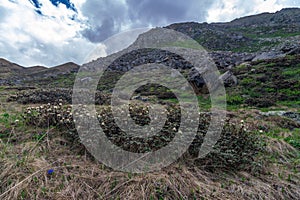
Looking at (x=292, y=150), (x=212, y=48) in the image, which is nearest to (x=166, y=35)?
(x=212, y=48)

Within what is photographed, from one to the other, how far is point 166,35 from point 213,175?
58.8m

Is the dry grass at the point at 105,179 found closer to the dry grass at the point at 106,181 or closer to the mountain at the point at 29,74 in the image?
the dry grass at the point at 106,181

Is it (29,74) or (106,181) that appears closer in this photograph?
(106,181)

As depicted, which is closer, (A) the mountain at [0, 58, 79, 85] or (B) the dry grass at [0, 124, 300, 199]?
(B) the dry grass at [0, 124, 300, 199]

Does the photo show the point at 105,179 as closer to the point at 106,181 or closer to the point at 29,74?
the point at 106,181

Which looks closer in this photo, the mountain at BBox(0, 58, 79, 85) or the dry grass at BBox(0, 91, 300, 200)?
the dry grass at BBox(0, 91, 300, 200)

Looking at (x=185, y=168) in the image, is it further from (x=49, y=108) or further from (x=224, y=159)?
(x=49, y=108)

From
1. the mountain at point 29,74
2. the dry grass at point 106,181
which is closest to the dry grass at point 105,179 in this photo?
the dry grass at point 106,181

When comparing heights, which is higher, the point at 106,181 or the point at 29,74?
the point at 29,74

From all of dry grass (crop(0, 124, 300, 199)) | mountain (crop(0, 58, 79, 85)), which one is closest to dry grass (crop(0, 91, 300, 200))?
dry grass (crop(0, 124, 300, 199))

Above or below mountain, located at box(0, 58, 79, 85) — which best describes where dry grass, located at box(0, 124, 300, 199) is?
below

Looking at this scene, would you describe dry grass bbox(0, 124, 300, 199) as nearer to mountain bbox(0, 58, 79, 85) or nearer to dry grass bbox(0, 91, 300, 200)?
dry grass bbox(0, 91, 300, 200)

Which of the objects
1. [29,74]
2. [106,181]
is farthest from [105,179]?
[29,74]

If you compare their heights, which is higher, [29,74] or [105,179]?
[29,74]
